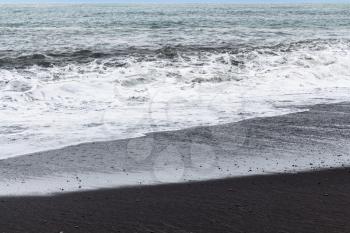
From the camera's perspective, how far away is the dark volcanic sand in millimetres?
4363

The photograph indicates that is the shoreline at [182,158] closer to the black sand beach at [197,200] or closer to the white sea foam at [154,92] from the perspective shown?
the black sand beach at [197,200]

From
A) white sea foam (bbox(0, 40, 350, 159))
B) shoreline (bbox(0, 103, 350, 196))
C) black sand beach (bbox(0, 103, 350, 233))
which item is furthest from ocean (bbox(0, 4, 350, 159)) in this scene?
black sand beach (bbox(0, 103, 350, 233))

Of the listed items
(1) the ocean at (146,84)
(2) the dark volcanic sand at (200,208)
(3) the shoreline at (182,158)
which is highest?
(2) the dark volcanic sand at (200,208)

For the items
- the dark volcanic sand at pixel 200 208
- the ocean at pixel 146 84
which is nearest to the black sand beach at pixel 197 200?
the dark volcanic sand at pixel 200 208

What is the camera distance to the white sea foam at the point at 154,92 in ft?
26.2

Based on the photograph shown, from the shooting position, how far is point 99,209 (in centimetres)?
479

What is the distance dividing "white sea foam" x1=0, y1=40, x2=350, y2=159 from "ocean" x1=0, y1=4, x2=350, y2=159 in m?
0.02

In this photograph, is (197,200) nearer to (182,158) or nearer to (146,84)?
(182,158)

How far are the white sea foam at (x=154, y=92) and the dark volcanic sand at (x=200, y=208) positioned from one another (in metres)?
2.00

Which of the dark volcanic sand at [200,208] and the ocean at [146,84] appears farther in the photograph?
the ocean at [146,84]

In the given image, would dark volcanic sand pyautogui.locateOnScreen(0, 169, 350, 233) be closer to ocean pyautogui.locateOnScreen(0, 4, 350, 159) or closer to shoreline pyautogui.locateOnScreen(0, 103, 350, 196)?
shoreline pyautogui.locateOnScreen(0, 103, 350, 196)

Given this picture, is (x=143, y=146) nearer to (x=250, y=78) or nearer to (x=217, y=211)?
(x=217, y=211)

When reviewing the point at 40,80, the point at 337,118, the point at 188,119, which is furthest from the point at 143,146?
the point at 40,80

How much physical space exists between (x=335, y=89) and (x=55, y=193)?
8.58 m
